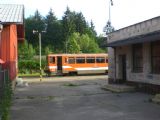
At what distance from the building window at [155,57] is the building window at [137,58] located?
1767 mm

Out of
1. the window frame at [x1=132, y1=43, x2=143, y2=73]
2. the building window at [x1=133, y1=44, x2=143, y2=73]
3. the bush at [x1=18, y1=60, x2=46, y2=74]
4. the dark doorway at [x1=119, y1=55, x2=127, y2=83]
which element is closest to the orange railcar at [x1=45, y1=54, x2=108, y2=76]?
the bush at [x1=18, y1=60, x2=46, y2=74]

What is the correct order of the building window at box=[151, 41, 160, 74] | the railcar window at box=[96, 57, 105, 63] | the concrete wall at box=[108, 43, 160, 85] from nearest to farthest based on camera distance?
1. the building window at box=[151, 41, 160, 74]
2. the concrete wall at box=[108, 43, 160, 85]
3. the railcar window at box=[96, 57, 105, 63]

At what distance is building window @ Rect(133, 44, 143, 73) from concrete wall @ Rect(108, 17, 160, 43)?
0.87 metres

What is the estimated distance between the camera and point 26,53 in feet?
260

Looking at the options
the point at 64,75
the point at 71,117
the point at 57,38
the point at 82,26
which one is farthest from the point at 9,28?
the point at 82,26

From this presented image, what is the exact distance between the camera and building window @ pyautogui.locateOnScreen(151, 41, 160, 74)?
2217cm

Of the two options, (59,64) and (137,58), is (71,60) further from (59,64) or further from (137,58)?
(137,58)

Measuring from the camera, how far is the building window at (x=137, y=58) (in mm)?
24609

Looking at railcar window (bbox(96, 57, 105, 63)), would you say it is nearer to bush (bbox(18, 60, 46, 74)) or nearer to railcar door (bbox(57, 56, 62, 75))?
railcar door (bbox(57, 56, 62, 75))

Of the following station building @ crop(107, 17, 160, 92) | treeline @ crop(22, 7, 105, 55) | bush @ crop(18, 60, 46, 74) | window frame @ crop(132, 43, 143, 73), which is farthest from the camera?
treeline @ crop(22, 7, 105, 55)

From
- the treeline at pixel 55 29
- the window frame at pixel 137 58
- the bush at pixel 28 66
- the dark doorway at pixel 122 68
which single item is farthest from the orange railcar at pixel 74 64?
the treeline at pixel 55 29

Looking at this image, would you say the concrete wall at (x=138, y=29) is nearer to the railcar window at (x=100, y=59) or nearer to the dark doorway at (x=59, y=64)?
the dark doorway at (x=59, y=64)

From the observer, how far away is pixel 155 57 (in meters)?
22.5

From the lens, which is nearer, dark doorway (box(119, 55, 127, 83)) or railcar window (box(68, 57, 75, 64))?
dark doorway (box(119, 55, 127, 83))
